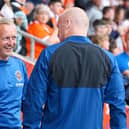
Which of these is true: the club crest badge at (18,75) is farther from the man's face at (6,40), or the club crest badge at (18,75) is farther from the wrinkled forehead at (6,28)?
the wrinkled forehead at (6,28)

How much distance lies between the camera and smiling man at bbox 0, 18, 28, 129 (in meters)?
4.95

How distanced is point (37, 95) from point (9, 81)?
885 mm

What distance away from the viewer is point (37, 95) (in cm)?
419

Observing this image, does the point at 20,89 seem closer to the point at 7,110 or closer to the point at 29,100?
the point at 7,110

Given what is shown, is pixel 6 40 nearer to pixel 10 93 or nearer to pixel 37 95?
pixel 10 93

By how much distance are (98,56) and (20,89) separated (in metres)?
1.05

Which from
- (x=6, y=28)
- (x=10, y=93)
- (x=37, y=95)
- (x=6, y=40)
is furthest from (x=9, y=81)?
(x=37, y=95)

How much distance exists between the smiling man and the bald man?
0.71 meters

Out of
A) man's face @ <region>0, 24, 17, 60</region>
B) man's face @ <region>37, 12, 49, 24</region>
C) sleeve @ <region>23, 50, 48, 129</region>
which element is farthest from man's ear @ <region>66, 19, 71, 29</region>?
man's face @ <region>37, 12, 49, 24</region>

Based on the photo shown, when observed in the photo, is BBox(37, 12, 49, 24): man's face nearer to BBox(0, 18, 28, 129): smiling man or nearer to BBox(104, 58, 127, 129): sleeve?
BBox(0, 18, 28, 129): smiling man

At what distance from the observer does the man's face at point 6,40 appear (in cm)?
506

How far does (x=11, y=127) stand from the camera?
16.3ft

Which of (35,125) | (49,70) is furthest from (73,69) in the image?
(35,125)

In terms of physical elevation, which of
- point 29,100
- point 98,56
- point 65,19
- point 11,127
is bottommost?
point 11,127
